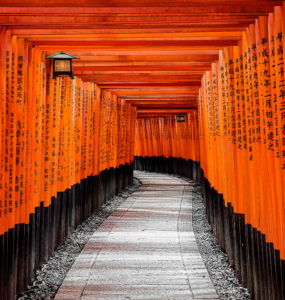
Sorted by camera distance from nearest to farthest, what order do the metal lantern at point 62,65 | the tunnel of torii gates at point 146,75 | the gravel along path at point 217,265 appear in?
the tunnel of torii gates at point 146,75
the gravel along path at point 217,265
the metal lantern at point 62,65

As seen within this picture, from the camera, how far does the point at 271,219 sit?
3.41 metres

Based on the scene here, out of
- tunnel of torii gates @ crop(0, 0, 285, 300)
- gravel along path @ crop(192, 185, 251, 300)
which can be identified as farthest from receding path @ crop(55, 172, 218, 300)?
tunnel of torii gates @ crop(0, 0, 285, 300)

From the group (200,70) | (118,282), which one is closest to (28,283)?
(118,282)

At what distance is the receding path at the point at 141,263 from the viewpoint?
4410mm

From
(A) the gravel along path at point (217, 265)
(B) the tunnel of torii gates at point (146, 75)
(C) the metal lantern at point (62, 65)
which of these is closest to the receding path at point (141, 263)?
(A) the gravel along path at point (217, 265)

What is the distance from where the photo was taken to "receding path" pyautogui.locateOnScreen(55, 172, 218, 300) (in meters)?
4.41

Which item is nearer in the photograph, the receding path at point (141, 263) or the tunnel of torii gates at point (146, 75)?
the tunnel of torii gates at point (146, 75)

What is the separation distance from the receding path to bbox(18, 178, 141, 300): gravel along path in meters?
0.14

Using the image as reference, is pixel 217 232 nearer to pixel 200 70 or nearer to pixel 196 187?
pixel 200 70

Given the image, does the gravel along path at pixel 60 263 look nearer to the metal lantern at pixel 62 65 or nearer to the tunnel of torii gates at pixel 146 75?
the tunnel of torii gates at pixel 146 75

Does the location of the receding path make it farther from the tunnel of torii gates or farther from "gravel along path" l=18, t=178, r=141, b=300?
the tunnel of torii gates

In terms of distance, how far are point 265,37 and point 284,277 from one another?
2193 mm

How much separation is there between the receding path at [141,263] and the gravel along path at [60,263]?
135mm

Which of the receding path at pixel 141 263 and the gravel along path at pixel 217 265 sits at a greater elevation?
the receding path at pixel 141 263
